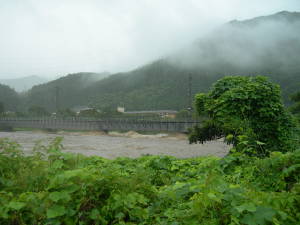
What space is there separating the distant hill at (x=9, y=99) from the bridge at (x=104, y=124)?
44.5 m

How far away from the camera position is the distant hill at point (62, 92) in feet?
306

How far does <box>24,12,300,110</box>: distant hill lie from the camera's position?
77.4 metres

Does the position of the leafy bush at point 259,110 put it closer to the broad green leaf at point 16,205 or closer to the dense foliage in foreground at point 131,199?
the dense foliage in foreground at point 131,199

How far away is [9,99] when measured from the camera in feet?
302

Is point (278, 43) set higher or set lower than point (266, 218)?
higher

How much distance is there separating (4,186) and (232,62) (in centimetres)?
10103

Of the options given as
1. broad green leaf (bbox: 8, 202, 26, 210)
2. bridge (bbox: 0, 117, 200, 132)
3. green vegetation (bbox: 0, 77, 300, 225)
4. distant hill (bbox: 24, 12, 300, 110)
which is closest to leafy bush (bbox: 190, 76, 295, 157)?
green vegetation (bbox: 0, 77, 300, 225)

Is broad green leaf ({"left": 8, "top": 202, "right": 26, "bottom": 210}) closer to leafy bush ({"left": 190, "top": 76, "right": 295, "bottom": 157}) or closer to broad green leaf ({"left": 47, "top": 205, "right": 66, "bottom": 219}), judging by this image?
broad green leaf ({"left": 47, "top": 205, "right": 66, "bottom": 219})

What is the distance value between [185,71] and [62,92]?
→ 47.9 m

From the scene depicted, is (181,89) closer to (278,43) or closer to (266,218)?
(278,43)

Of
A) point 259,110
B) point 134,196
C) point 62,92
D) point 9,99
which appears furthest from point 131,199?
point 62,92

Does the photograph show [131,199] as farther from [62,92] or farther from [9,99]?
[62,92]

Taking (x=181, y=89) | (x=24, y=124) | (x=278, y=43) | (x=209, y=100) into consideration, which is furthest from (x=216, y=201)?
(x=278, y=43)

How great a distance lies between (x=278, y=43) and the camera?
113938 mm
